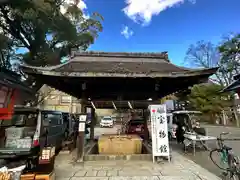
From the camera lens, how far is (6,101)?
290 cm

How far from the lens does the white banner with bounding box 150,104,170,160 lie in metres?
6.00

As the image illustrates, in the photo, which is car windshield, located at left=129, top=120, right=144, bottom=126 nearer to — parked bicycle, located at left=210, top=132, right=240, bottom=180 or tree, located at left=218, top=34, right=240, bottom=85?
parked bicycle, located at left=210, top=132, right=240, bottom=180

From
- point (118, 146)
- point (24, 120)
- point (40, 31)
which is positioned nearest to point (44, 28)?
point (40, 31)

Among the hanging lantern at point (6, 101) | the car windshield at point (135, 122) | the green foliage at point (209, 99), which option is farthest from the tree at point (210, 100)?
the hanging lantern at point (6, 101)

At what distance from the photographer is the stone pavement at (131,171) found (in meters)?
4.64

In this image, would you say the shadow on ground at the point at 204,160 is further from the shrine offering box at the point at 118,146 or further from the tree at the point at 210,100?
the tree at the point at 210,100

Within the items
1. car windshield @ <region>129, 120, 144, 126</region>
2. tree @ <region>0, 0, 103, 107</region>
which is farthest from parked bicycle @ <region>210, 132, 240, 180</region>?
tree @ <region>0, 0, 103, 107</region>

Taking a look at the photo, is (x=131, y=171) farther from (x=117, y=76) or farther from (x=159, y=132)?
(x=117, y=76)

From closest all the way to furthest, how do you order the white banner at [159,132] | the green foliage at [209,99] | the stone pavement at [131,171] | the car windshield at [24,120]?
1. the stone pavement at [131,171]
2. the white banner at [159,132]
3. the car windshield at [24,120]
4. the green foliage at [209,99]

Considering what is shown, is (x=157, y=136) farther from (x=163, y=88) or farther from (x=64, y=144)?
(x=64, y=144)

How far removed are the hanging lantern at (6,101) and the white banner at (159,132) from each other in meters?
4.53

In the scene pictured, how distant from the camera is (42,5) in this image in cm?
1189

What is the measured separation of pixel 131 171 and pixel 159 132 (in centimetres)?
174

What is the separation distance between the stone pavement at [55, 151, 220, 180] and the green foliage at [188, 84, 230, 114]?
20070 millimetres
